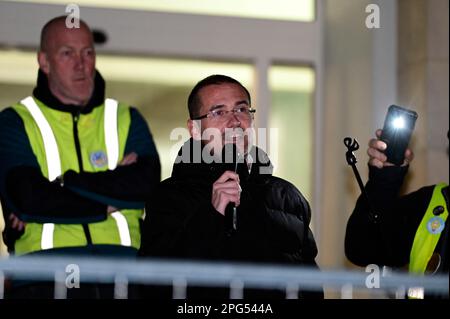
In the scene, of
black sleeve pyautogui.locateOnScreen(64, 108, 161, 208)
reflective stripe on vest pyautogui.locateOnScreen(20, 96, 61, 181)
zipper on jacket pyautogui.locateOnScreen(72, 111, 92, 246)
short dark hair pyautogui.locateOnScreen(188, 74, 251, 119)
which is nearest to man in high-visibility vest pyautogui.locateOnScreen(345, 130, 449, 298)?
short dark hair pyautogui.locateOnScreen(188, 74, 251, 119)

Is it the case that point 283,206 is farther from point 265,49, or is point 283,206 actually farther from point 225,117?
point 265,49

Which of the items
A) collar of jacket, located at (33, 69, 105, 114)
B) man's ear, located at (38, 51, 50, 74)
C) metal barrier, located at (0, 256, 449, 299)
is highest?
man's ear, located at (38, 51, 50, 74)

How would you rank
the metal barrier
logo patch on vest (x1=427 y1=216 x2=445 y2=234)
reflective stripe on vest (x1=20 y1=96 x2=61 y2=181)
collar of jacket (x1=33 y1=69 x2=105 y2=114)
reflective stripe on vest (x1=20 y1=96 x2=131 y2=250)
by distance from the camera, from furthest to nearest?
collar of jacket (x1=33 y1=69 x2=105 y2=114) → reflective stripe on vest (x1=20 y1=96 x2=61 y2=181) → reflective stripe on vest (x1=20 y1=96 x2=131 y2=250) → logo patch on vest (x1=427 y1=216 x2=445 y2=234) → the metal barrier

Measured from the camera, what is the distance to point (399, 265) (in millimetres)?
4758

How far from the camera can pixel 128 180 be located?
16.3ft

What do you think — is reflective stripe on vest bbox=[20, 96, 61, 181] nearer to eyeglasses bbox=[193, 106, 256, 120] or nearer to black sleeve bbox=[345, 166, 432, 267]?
eyeglasses bbox=[193, 106, 256, 120]

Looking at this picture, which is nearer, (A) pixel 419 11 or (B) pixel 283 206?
(B) pixel 283 206

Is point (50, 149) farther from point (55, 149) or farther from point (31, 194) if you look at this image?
point (31, 194)

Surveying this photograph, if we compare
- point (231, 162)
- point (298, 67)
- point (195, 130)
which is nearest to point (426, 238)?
point (231, 162)

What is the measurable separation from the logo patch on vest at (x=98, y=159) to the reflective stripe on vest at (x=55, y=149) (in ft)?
0.09

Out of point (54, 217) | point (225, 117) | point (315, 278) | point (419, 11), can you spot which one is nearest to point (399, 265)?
point (315, 278)

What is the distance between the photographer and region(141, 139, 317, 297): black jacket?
4219mm
